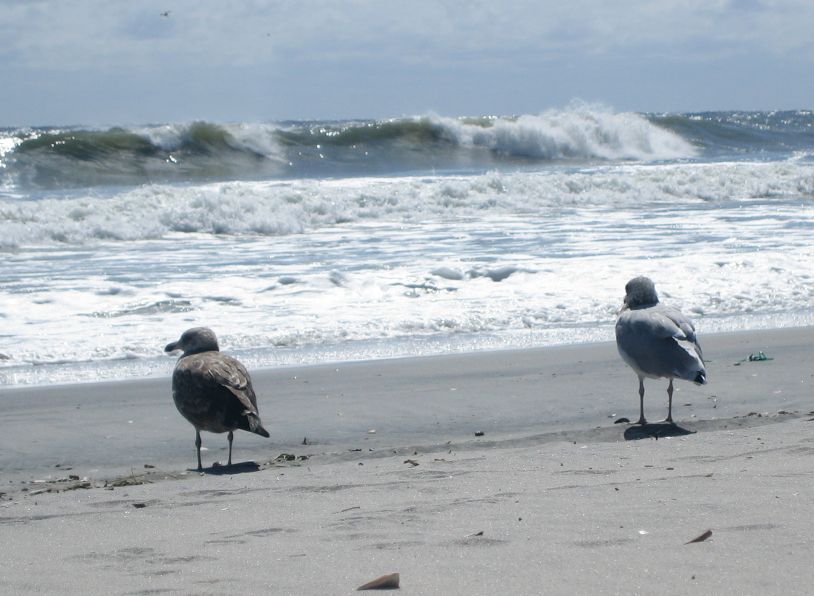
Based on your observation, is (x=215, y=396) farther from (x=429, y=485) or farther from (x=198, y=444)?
(x=429, y=485)

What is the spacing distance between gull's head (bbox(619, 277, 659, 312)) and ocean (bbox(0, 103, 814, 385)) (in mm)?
1851

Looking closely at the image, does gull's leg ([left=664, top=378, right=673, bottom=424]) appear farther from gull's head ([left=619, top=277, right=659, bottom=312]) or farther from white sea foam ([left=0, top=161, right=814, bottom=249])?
white sea foam ([left=0, top=161, right=814, bottom=249])

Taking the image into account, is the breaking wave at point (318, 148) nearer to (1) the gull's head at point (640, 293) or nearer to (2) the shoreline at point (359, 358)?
(2) the shoreline at point (359, 358)

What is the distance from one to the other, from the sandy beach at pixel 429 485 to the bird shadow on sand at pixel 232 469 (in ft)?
0.04

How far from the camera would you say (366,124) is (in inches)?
1312

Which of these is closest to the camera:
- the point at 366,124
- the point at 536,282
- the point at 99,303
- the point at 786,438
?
the point at 786,438

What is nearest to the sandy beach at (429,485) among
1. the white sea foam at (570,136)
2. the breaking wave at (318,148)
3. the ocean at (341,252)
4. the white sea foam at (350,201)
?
the ocean at (341,252)

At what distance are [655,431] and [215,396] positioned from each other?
1.92 meters

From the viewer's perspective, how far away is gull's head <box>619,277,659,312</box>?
19.7ft

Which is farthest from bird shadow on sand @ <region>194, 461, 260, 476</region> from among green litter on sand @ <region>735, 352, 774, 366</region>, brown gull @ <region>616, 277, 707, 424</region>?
green litter on sand @ <region>735, 352, 774, 366</region>

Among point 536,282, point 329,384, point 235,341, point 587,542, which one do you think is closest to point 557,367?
point 329,384

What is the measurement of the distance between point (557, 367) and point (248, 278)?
14.1 ft

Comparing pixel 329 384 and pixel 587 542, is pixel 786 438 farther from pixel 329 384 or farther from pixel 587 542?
pixel 329 384

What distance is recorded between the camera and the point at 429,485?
4.07 meters
